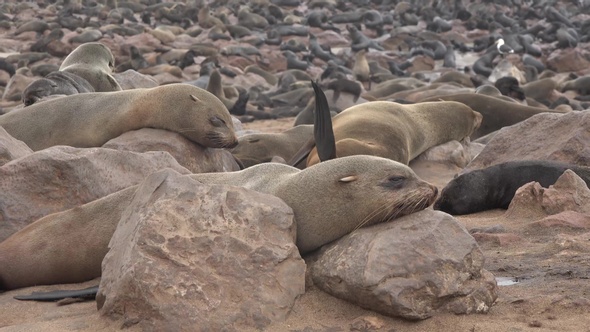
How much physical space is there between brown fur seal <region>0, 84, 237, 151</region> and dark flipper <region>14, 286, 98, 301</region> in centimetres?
293

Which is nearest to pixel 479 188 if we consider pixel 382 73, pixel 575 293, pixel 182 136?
pixel 182 136

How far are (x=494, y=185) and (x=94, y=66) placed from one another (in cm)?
500

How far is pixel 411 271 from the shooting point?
3766 millimetres

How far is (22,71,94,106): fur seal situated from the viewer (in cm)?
879

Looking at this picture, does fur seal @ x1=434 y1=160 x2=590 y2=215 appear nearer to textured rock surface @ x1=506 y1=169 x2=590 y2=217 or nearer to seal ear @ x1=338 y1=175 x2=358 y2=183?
textured rock surface @ x1=506 y1=169 x2=590 y2=217

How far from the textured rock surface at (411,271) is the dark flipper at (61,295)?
969 mm

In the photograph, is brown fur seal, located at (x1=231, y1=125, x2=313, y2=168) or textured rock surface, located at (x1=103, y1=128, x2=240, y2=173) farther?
brown fur seal, located at (x1=231, y1=125, x2=313, y2=168)

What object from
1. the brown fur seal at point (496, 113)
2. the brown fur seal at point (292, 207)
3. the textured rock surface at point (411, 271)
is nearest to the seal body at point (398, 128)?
the brown fur seal at point (496, 113)

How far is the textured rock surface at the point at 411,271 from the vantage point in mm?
3715

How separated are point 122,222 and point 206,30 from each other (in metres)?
22.5

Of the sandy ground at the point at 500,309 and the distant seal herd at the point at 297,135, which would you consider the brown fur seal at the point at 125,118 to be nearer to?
the distant seal herd at the point at 297,135

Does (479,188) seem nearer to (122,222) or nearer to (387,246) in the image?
(387,246)

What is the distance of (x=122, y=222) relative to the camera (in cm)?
397

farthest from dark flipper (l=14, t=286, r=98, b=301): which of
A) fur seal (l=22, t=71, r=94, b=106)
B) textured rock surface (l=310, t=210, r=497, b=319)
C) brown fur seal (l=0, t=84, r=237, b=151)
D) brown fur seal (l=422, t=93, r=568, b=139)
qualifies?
brown fur seal (l=422, t=93, r=568, b=139)
